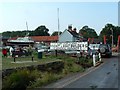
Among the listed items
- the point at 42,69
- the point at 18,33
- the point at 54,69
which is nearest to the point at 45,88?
the point at 42,69

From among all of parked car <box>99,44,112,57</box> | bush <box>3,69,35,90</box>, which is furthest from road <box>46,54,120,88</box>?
parked car <box>99,44,112,57</box>

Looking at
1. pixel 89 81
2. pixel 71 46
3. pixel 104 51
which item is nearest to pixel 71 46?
pixel 71 46

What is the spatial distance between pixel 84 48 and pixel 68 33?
174 ft

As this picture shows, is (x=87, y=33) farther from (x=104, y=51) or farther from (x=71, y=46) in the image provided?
(x=71, y=46)

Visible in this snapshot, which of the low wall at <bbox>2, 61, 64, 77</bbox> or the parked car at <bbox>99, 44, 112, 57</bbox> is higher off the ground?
the parked car at <bbox>99, 44, 112, 57</bbox>

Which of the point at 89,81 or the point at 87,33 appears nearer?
the point at 89,81

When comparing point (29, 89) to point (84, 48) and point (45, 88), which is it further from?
point (84, 48)

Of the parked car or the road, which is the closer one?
the road

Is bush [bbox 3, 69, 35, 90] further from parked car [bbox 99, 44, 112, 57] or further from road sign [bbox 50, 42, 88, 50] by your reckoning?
parked car [bbox 99, 44, 112, 57]

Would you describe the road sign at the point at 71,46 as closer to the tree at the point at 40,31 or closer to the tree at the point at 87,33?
the tree at the point at 87,33

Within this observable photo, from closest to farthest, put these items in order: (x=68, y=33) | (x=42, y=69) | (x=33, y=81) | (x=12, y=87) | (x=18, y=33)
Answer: (x=12, y=87) → (x=33, y=81) → (x=42, y=69) → (x=68, y=33) → (x=18, y=33)

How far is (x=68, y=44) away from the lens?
47750mm

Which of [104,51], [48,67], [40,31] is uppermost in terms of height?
[40,31]

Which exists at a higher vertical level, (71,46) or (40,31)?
(40,31)
